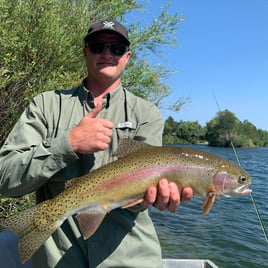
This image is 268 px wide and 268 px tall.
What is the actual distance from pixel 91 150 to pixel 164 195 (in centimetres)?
59

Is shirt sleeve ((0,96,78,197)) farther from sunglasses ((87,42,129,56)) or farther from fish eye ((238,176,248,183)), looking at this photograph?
fish eye ((238,176,248,183))

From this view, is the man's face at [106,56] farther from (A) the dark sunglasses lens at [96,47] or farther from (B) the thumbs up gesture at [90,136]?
(B) the thumbs up gesture at [90,136]

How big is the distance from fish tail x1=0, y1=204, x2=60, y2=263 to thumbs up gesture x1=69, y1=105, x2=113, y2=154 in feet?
1.72

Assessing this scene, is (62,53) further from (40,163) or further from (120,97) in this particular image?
(40,163)

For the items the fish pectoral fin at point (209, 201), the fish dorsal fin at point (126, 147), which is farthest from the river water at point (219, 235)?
the fish dorsal fin at point (126, 147)

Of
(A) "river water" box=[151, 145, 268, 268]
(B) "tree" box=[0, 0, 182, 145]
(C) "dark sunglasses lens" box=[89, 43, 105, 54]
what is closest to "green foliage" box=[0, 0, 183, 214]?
(B) "tree" box=[0, 0, 182, 145]

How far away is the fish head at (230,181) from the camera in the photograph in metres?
3.04

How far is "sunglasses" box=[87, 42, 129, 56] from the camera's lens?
3.20m

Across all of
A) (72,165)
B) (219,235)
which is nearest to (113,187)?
(72,165)

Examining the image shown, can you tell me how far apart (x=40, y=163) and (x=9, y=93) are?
5615 millimetres

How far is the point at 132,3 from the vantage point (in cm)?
945

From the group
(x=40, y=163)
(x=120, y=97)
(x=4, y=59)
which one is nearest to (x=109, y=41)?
(x=120, y=97)

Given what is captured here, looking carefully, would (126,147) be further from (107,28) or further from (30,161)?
(107,28)

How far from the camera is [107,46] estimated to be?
3.20 meters
